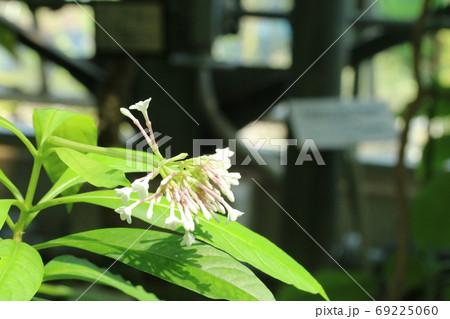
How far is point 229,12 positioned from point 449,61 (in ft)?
2.40

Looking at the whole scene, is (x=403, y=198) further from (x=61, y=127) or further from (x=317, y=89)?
(x=61, y=127)

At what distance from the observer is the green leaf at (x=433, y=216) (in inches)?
33.9

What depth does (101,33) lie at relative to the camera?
0.87 m

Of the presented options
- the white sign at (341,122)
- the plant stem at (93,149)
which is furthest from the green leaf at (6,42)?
the plant stem at (93,149)

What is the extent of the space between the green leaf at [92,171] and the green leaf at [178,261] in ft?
0.17

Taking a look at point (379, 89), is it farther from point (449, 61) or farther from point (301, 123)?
point (301, 123)

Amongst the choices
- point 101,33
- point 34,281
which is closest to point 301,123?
point 101,33

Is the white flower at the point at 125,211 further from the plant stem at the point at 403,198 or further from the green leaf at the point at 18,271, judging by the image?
the plant stem at the point at 403,198

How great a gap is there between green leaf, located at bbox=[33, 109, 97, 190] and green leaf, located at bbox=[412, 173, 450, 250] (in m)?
0.66

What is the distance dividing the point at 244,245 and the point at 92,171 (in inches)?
3.6

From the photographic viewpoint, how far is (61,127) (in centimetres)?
36
